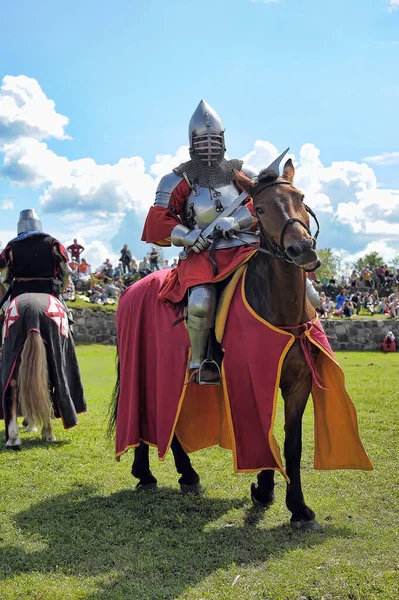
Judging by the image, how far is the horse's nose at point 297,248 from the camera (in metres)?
4.17

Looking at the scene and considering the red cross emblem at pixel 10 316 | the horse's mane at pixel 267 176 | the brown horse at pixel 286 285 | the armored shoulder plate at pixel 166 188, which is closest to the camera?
the brown horse at pixel 286 285

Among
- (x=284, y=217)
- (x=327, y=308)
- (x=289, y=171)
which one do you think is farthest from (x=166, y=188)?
(x=327, y=308)

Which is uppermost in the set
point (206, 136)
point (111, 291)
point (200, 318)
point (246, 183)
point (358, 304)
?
point (111, 291)

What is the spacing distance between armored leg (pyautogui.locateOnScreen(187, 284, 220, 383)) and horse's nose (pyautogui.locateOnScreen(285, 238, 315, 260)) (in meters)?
1.15

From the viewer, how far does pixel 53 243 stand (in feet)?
27.7

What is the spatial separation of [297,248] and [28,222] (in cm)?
520

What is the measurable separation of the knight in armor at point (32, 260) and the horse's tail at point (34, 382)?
0.84 metres

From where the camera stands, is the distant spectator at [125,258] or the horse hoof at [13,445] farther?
the distant spectator at [125,258]

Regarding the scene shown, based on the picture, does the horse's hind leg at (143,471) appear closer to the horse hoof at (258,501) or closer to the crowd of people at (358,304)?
the horse hoof at (258,501)

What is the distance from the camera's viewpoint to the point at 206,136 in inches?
229

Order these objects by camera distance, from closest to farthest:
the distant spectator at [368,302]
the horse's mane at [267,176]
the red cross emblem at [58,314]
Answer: the horse's mane at [267,176]
the red cross emblem at [58,314]
the distant spectator at [368,302]

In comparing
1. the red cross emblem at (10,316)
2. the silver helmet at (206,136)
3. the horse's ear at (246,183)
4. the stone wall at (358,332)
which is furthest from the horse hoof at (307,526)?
the stone wall at (358,332)

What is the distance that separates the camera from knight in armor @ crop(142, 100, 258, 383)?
5250 millimetres

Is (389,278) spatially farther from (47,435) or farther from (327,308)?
(47,435)
